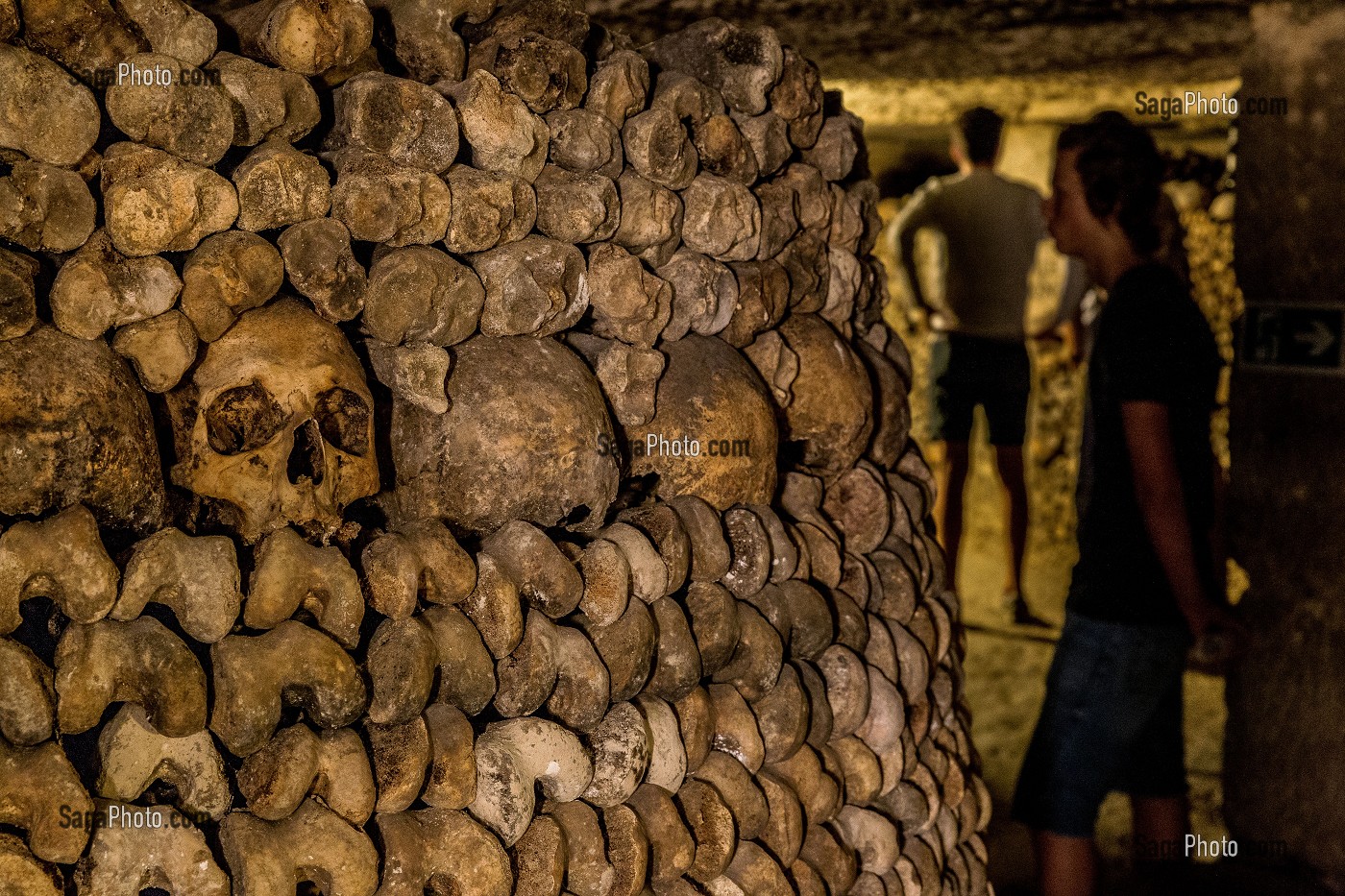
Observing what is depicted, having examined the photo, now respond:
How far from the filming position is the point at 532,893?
3.93 feet

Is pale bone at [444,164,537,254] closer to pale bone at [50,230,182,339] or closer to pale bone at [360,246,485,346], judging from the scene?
pale bone at [360,246,485,346]

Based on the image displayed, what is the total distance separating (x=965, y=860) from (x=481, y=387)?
1.24m

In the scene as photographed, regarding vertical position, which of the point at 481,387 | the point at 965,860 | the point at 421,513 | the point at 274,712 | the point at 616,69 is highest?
the point at 616,69

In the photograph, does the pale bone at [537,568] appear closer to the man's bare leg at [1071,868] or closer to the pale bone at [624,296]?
the pale bone at [624,296]

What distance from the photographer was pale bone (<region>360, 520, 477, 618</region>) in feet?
3.64

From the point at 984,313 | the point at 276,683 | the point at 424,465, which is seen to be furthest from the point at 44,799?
the point at 984,313

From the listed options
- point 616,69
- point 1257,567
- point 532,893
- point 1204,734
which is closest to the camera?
point 532,893

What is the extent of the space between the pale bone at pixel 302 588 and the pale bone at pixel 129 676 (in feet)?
0.24

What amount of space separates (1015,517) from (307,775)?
11.0 feet

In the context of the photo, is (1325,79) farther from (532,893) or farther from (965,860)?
(532,893)

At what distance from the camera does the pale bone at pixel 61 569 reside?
905mm

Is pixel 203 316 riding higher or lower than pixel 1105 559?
higher

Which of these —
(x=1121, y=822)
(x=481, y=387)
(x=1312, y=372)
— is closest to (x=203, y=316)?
(x=481, y=387)

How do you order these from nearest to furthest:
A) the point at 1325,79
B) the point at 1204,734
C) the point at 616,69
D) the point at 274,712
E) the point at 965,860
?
the point at 274,712 < the point at 616,69 < the point at 965,860 < the point at 1325,79 < the point at 1204,734
